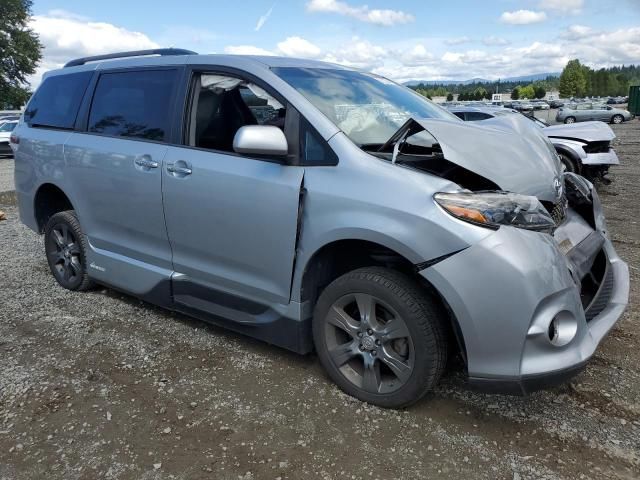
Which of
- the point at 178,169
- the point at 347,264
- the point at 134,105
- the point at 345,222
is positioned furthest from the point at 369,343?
the point at 134,105

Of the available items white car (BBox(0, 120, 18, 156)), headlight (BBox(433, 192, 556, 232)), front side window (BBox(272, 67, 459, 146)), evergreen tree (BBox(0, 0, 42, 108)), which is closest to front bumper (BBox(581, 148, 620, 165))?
front side window (BBox(272, 67, 459, 146))

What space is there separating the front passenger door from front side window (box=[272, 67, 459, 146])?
0.23m

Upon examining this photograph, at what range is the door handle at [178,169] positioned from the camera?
10.9ft

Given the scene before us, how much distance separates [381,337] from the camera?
2.73 m

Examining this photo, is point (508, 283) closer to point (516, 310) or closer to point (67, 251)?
point (516, 310)

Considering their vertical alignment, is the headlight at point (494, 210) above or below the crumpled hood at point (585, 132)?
below

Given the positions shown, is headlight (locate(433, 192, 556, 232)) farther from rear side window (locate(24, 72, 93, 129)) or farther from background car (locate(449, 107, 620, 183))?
background car (locate(449, 107, 620, 183))

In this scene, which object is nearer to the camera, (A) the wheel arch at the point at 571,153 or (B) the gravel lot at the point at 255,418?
(B) the gravel lot at the point at 255,418

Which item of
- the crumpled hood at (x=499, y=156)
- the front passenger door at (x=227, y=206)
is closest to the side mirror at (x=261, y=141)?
the front passenger door at (x=227, y=206)

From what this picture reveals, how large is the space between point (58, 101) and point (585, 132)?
8.34 metres

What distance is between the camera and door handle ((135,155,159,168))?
11.5 ft

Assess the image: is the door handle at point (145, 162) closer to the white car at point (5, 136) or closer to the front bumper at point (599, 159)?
the front bumper at point (599, 159)

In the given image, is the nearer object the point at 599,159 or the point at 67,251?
the point at 67,251

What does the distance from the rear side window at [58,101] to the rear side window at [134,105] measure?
257mm
